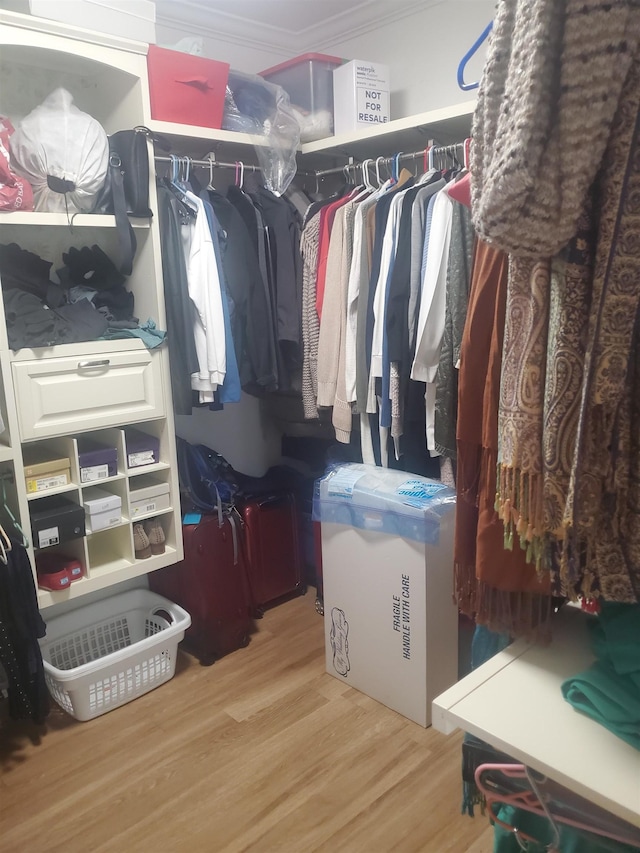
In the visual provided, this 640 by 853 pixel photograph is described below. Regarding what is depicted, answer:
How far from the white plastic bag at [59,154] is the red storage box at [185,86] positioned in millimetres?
308

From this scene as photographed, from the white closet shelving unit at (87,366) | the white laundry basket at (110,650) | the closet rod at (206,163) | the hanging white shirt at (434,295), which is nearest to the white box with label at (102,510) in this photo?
the white closet shelving unit at (87,366)

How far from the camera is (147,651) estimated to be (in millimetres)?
2281

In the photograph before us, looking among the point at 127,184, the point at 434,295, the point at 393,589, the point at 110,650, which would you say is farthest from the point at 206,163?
the point at 110,650

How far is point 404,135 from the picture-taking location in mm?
2389

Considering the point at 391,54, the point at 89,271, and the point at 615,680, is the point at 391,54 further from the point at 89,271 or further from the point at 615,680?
the point at 615,680

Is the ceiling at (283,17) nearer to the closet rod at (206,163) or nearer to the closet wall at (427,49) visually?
the closet wall at (427,49)

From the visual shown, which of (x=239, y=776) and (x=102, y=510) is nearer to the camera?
(x=239, y=776)

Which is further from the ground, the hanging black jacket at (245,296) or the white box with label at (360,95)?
the white box with label at (360,95)

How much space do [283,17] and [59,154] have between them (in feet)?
4.36

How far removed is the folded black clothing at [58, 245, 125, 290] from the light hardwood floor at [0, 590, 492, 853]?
1.45 meters

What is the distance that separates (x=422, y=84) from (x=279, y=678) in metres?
A: 2.37

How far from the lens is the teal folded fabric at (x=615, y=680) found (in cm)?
86

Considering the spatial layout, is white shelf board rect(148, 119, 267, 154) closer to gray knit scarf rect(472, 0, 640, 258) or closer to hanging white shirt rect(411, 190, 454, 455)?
hanging white shirt rect(411, 190, 454, 455)

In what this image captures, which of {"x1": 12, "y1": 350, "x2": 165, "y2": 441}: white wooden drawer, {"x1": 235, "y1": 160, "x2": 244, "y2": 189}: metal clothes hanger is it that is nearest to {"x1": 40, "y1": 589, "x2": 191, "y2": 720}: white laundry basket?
{"x1": 12, "y1": 350, "x2": 165, "y2": 441}: white wooden drawer
